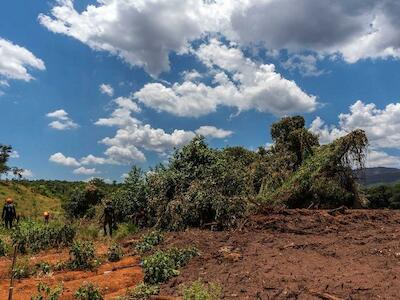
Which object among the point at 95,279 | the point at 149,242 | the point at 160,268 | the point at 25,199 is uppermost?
the point at 25,199

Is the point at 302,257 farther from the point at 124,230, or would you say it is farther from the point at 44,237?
the point at 124,230

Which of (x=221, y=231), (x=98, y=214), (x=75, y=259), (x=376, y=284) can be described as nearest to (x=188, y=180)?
(x=221, y=231)

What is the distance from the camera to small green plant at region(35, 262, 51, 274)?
10747mm

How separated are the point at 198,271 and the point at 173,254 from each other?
1165 millimetres

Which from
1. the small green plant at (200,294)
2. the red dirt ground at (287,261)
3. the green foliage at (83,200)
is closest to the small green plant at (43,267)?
the red dirt ground at (287,261)

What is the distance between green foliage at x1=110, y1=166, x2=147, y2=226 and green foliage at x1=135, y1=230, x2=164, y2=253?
5.11 metres

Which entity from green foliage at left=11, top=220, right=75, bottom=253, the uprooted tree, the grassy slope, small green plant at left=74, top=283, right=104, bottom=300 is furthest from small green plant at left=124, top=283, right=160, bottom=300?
the grassy slope

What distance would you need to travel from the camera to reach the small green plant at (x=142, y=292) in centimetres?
774

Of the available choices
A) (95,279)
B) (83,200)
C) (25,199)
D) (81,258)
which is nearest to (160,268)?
(95,279)

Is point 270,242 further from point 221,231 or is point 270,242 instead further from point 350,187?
point 350,187

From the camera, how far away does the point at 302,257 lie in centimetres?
921

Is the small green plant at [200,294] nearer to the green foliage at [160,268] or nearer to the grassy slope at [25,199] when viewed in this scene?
the green foliage at [160,268]

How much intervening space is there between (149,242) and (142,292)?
4632 millimetres

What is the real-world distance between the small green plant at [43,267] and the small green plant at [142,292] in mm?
3508
